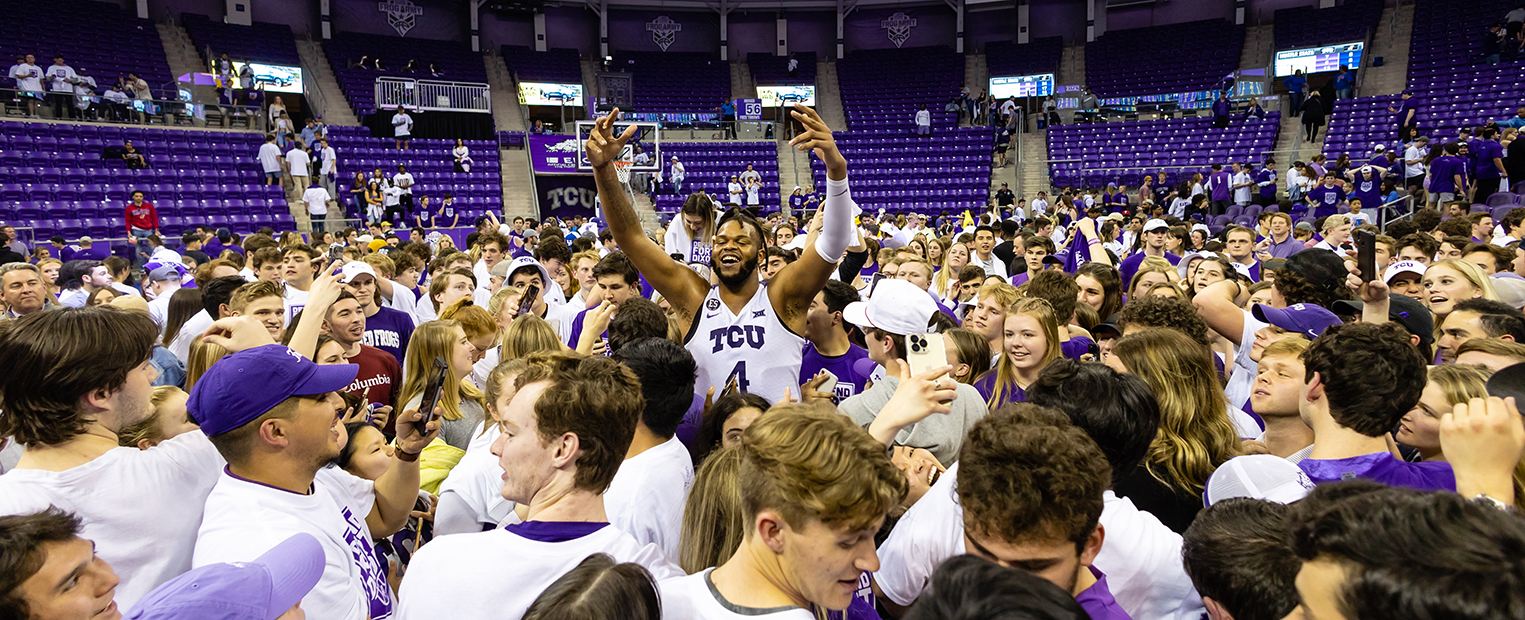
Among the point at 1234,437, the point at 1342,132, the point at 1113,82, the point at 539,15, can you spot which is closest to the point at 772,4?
the point at 539,15

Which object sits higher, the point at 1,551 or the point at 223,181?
the point at 223,181

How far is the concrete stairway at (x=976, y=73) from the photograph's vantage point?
105 ft

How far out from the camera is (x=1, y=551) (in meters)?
1.56

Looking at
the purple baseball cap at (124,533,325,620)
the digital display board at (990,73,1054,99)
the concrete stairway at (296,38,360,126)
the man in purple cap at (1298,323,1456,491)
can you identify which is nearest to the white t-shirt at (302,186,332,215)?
the concrete stairway at (296,38,360,126)

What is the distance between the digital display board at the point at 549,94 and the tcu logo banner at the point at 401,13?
5109mm

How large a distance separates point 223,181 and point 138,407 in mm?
19933

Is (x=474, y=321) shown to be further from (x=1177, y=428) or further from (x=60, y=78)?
(x=60, y=78)

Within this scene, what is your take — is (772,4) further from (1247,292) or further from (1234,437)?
(1234,437)

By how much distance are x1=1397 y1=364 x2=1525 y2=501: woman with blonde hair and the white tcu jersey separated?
2.41 meters

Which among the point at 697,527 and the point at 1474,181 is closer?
the point at 697,527

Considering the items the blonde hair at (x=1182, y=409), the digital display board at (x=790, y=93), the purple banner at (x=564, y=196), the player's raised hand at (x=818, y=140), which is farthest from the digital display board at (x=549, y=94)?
the blonde hair at (x=1182, y=409)

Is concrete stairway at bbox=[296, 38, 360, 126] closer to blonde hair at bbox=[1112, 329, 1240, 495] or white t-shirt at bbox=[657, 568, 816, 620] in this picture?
blonde hair at bbox=[1112, 329, 1240, 495]

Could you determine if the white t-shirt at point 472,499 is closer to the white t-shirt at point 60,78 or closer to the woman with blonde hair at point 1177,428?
the woman with blonde hair at point 1177,428

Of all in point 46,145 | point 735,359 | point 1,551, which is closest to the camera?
point 1,551
